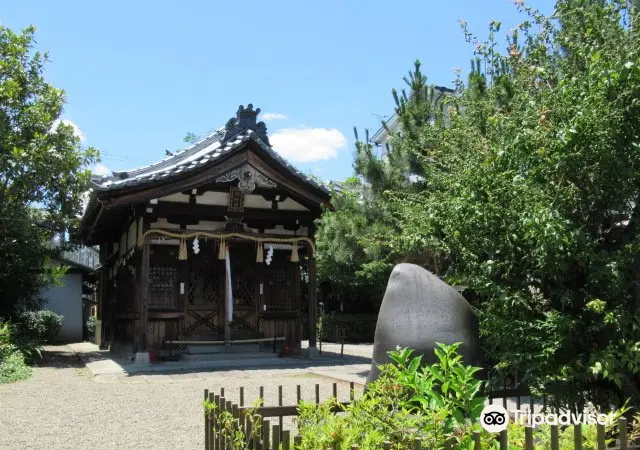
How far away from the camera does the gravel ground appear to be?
6.34m

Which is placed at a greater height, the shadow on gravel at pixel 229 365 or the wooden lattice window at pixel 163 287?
the wooden lattice window at pixel 163 287

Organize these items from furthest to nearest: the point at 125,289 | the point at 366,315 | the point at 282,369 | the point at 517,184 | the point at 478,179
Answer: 1. the point at 366,315
2. the point at 125,289
3. the point at 282,369
4. the point at 478,179
5. the point at 517,184

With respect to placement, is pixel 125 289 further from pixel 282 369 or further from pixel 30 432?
pixel 30 432

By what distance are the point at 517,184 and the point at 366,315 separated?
20.1 meters

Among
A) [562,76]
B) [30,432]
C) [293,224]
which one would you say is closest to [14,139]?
[293,224]

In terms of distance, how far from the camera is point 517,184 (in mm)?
4242

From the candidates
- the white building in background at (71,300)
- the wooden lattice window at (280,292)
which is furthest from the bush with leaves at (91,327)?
the wooden lattice window at (280,292)

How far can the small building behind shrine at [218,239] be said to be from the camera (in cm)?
1329

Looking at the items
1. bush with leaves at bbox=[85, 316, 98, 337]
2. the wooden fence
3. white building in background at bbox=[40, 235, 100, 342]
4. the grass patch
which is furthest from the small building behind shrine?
bush with leaves at bbox=[85, 316, 98, 337]

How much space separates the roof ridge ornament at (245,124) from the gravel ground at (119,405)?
6.56 meters

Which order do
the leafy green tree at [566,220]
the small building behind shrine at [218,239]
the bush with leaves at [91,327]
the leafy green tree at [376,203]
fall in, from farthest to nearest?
the bush with leaves at [91,327] → the small building behind shrine at [218,239] → the leafy green tree at [376,203] → the leafy green tree at [566,220]

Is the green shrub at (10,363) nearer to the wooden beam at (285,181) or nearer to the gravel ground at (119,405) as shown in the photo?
the gravel ground at (119,405)

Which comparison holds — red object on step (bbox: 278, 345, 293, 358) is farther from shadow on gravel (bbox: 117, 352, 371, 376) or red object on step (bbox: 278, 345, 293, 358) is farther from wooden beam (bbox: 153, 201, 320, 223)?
wooden beam (bbox: 153, 201, 320, 223)

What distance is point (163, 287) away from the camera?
46.8ft
